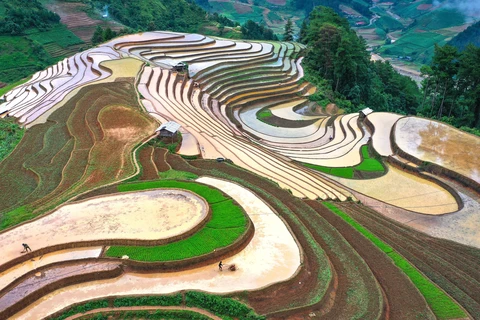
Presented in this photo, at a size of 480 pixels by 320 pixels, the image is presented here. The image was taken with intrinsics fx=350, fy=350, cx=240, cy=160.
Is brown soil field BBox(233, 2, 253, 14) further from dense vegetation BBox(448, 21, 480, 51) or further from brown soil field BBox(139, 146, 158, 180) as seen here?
brown soil field BBox(139, 146, 158, 180)

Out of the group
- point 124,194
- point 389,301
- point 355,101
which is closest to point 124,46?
point 355,101

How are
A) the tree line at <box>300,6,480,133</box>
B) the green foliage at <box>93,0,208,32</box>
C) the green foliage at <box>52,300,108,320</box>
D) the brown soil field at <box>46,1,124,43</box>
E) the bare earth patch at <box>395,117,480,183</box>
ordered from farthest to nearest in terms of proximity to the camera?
the green foliage at <box>93,0,208,32</box>, the brown soil field at <box>46,1,124,43</box>, the tree line at <box>300,6,480,133</box>, the bare earth patch at <box>395,117,480,183</box>, the green foliage at <box>52,300,108,320</box>

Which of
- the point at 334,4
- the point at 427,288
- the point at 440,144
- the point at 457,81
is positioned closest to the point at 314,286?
the point at 427,288

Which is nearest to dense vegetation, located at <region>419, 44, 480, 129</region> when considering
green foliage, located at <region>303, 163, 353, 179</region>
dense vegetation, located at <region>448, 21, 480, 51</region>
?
green foliage, located at <region>303, 163, 353, 179</region>

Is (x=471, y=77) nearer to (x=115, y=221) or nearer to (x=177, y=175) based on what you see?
(x=177, y=175)

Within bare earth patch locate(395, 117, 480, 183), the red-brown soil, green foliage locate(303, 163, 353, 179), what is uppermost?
bare earth patch locate(395, 117, 480, 183)

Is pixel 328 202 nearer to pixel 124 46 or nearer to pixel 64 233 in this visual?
pixel 64 233
